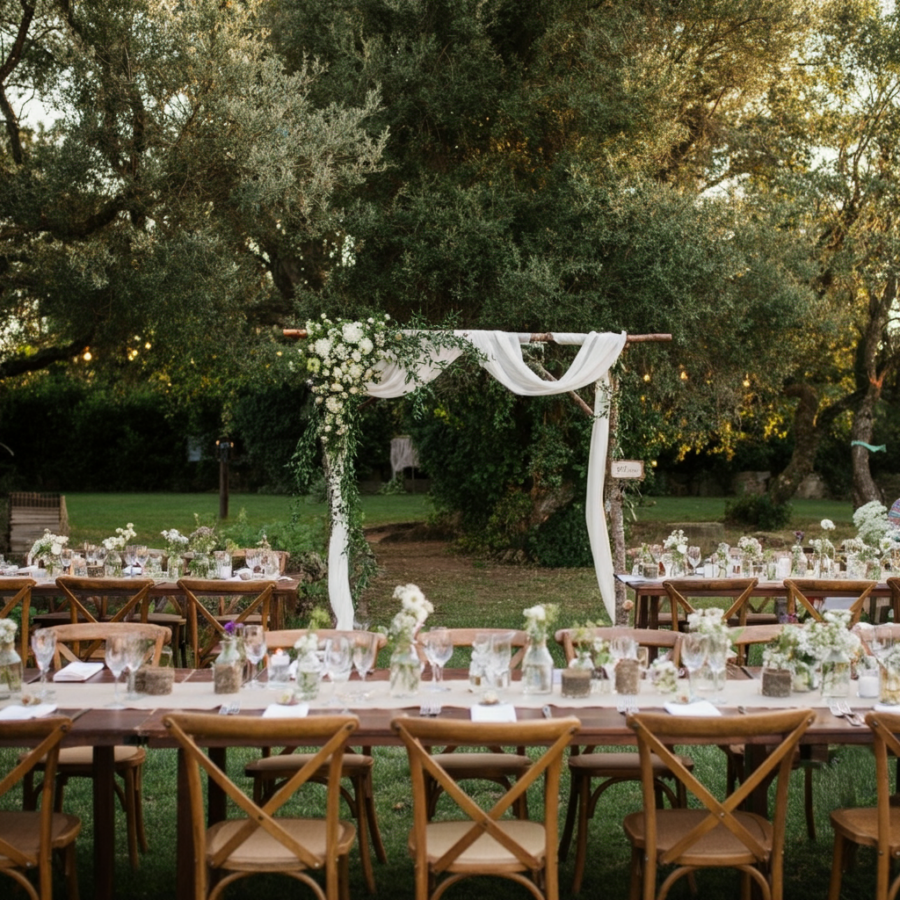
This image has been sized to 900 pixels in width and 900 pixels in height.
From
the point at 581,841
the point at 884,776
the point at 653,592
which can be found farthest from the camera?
the point at 653,592

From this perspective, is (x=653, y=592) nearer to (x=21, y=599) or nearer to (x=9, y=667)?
(x=21, y=599)

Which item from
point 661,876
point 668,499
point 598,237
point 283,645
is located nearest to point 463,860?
point 661,876

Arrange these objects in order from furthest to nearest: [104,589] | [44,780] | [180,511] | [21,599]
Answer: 1. [180,511]
2. [104,589]
3. [21,599]
4. [44,780]

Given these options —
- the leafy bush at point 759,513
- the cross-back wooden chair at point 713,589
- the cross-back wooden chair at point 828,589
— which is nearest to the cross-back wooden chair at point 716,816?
the cross-back wooden chair at point 713,589

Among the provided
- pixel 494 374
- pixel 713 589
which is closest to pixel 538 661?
pixel 713 589

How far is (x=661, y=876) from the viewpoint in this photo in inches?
177

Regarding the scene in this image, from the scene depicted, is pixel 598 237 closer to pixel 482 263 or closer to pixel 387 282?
pixel 482 263

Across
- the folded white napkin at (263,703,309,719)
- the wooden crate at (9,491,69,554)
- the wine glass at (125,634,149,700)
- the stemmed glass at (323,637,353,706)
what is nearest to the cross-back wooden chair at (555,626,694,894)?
the stemmed glass at (323,637,353,706)

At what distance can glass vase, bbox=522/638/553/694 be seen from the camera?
434 centimetres

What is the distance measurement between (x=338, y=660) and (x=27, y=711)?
1.14m

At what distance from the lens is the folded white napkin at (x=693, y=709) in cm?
404

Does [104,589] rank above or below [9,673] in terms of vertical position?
below

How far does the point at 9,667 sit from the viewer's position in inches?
169

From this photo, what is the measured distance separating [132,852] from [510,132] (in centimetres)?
1007
